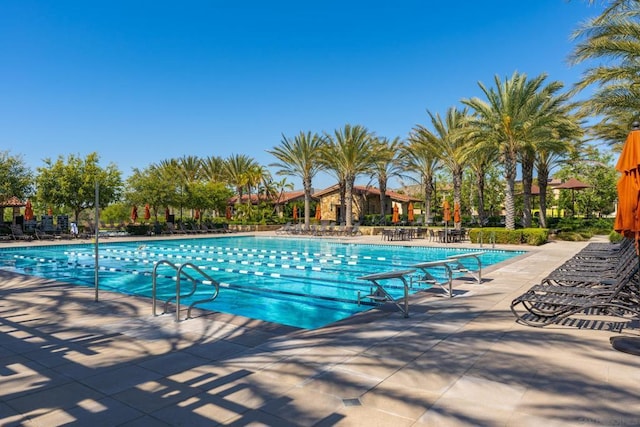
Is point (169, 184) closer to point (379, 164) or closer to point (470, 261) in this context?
point (379, 164)

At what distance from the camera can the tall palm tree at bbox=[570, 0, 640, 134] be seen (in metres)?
11.0

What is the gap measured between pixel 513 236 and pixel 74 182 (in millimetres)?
26152

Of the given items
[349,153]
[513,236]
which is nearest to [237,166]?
[349,153]

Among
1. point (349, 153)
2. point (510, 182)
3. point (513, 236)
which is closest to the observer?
point (513, 236)

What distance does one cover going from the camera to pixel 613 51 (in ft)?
37.7

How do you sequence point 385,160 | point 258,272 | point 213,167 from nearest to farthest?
point 258,272
point 385,160
point 213,167

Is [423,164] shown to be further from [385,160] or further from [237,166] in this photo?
[237,166]

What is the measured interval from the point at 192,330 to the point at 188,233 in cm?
2687

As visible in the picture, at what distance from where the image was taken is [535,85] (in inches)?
842

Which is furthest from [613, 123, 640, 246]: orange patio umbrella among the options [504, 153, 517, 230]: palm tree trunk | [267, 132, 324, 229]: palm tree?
[267, 132, 324, 229]: palm tree

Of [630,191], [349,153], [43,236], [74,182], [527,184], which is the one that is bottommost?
[43,236]

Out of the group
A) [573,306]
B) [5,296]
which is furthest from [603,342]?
[5,296]

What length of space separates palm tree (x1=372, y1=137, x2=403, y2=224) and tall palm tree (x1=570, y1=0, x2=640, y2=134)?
62.6 feet

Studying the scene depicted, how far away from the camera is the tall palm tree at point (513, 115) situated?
2075 cm
